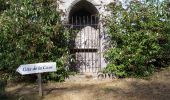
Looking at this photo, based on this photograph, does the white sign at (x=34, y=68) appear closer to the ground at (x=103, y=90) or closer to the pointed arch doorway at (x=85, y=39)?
the ground at (x=103, y=90)

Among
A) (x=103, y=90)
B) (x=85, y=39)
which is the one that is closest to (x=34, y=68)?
(x=103, y=90)

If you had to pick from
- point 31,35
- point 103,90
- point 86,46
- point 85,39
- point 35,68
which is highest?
point 31,35

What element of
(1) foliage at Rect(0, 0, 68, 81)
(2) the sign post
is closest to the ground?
(2) the sign post

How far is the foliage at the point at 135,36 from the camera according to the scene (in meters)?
13.0

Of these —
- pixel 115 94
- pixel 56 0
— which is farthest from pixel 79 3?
pixel 115 94

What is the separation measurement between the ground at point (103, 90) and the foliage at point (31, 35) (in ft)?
2.62

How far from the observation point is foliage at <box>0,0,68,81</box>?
495 inches

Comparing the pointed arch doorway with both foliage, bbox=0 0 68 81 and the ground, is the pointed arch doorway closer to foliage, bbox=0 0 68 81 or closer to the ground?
foliage, bbox=0 0 68 81

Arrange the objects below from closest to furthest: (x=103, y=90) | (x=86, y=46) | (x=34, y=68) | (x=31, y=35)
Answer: (x=34, y=68) → (x=103, y=90) → (x=31, y=35) → (x=86, y=46)

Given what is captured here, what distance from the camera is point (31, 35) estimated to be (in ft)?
41.6

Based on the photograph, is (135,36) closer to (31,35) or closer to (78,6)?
(78,6)

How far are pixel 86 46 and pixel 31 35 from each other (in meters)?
2.48

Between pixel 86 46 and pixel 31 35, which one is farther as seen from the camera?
pixel 86 46

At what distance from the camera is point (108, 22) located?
13336 mm
